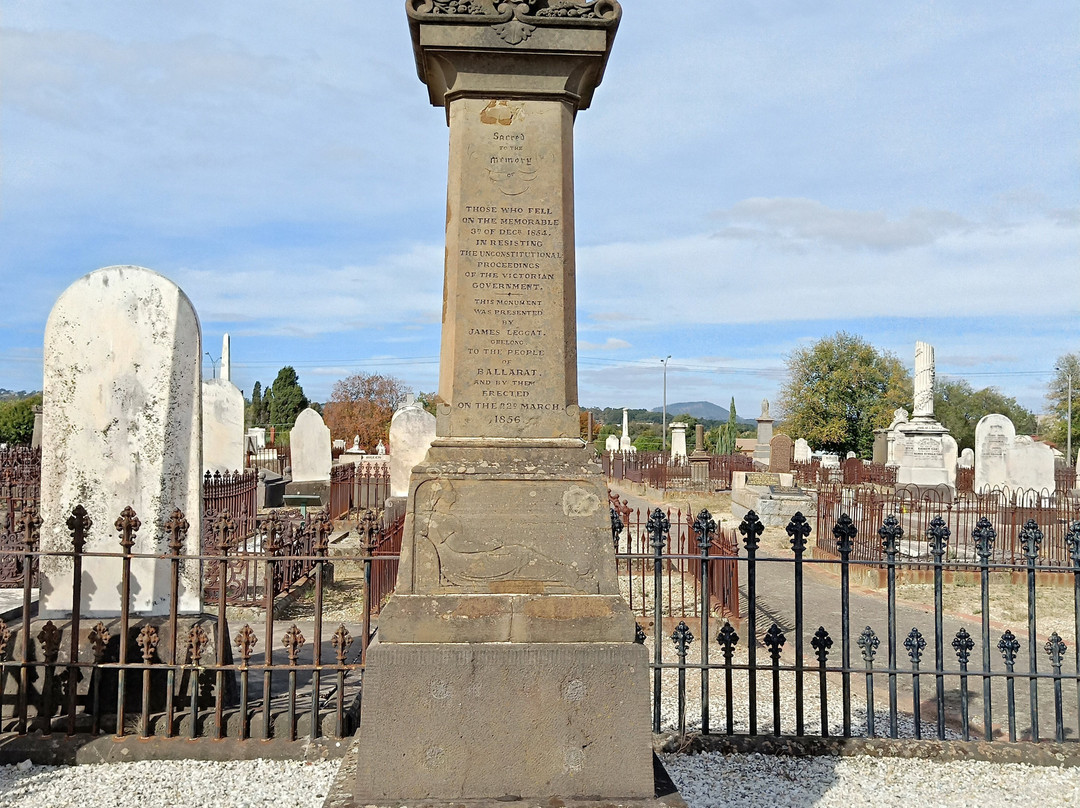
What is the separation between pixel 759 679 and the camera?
23.6ft

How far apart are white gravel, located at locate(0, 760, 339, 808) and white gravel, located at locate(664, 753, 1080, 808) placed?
206cm

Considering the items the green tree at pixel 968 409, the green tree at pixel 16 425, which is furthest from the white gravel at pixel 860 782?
the green tree at pixel 968 409

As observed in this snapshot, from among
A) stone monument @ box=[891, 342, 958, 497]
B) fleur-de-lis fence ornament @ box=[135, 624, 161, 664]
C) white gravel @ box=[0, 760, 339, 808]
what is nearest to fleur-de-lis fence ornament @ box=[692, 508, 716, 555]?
white gravel @ box=[0, 760, 339, 808]

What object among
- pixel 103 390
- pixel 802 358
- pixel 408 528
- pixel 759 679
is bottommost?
pixel 759 679

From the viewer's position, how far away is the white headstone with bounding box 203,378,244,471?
15656 mm

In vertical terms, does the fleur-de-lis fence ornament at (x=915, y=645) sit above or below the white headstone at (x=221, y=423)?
below

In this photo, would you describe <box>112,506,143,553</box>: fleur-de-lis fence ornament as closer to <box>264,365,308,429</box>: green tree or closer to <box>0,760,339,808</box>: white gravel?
<box>0,760,339,808</box>: white gravel

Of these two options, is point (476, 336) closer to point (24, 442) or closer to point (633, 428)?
point (24, 442)

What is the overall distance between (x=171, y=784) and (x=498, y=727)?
82.8 inches

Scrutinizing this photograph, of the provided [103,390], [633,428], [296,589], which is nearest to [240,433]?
[296,589]

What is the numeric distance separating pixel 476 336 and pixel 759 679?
497 cm

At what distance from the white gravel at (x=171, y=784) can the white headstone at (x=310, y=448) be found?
14.9 m

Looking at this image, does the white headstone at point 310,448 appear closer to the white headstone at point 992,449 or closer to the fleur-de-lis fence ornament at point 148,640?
the fleur-de-lis fence ornament at point 148,640

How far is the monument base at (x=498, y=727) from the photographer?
3354mm
